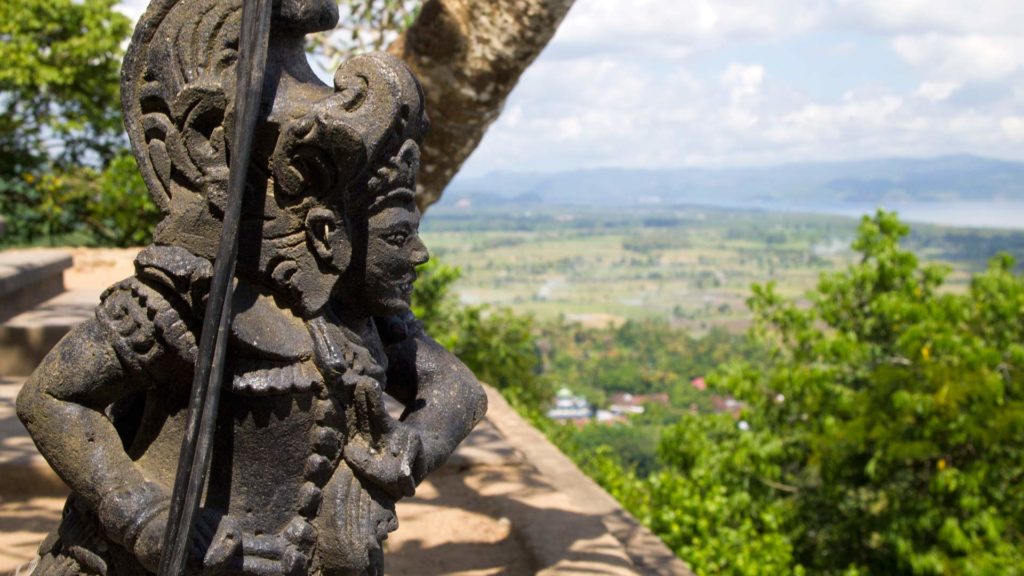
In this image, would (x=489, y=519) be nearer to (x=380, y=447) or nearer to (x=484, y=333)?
(x=380, y=447)

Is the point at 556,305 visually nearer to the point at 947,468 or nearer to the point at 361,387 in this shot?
the point at 947,468

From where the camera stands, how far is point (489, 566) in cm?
389

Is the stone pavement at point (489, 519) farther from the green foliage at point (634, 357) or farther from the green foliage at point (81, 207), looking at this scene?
the green foliage at point (634, 357)

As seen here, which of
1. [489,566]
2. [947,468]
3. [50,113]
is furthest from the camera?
[50,113]

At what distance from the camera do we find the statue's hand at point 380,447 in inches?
80.0

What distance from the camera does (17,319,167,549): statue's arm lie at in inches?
74.7

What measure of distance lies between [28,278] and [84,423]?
Answer: 5.77 metres

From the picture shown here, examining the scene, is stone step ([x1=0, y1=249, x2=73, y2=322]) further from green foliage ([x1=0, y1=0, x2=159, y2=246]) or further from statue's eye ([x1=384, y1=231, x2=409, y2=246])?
statue's eye ([x1=384, y1=231, x2=409, y2=246])

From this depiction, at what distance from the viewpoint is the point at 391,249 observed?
2031 mm

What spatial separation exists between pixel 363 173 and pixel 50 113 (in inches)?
442

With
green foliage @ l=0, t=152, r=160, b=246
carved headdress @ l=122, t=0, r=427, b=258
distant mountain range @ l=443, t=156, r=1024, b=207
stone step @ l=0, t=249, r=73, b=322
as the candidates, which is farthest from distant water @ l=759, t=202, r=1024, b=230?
carved headdress @ l=122, t=0, r=427, b=258

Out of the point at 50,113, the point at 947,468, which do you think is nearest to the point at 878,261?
the point at 947,468

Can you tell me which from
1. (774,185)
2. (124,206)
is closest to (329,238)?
(124,206)

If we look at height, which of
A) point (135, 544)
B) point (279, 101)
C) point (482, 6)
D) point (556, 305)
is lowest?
point (556, 305)
